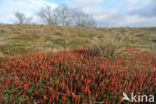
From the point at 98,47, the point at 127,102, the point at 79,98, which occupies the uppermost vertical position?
the point at 98,47

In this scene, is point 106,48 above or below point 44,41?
below

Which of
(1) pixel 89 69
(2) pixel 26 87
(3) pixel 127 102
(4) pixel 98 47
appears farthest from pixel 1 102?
(4) pixel 98 47

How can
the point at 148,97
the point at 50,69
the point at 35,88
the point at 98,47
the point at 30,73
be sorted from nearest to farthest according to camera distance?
1. the point at 148,97
2. the point at 35,88
3. the point at 30,73
4. the point at 50,69
5. the point at 98,47

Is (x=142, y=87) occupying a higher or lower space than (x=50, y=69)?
lower

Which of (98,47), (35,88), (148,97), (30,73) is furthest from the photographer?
(98,47)

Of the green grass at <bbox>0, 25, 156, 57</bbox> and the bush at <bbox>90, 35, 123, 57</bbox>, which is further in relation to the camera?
the green grass at <bbox>0, 25, 156, 57</bbox>

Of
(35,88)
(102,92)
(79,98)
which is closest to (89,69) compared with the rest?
(102,92)

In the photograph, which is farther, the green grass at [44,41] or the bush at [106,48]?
the green grass at [44,41]

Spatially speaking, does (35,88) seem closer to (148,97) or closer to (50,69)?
(50,69)

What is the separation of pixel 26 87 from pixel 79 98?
118 centimetres

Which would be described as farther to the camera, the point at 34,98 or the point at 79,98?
the point at 34,98

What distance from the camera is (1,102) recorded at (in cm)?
198

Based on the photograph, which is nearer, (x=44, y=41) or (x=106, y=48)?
(x=106, y=48)

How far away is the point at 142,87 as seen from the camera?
8.21ft
